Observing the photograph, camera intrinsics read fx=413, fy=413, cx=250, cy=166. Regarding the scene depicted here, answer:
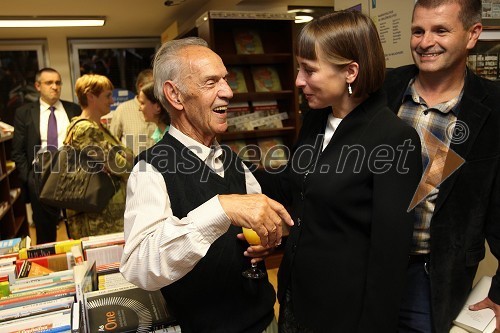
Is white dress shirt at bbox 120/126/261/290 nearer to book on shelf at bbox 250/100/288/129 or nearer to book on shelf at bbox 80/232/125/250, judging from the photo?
book on shelf at bbox 80/232/125/250

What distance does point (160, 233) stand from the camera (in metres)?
1.05

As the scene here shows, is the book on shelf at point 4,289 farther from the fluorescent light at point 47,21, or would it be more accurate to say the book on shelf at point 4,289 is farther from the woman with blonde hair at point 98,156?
the fluorescent light at point 47,21

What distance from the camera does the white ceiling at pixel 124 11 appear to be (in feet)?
16.6

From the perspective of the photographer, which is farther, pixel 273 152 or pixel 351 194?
pixel 273 152

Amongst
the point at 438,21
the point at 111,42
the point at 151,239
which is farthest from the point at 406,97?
the point at 111,42

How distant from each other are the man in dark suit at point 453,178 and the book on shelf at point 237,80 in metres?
3.03

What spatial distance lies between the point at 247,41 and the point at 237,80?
1.41 ft

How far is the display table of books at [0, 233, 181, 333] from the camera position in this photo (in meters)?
1.29

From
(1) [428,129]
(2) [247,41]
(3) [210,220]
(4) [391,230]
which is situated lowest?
(4) [391,230]

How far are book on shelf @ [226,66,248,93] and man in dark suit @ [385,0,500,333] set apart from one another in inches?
119

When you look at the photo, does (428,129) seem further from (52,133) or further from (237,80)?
(52,133)

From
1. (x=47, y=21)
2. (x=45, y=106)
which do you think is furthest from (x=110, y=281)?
(x=47, y=21)

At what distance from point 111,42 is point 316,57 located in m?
7.14

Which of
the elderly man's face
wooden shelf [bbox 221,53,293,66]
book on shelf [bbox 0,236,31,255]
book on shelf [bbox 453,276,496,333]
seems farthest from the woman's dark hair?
wooden shelf [bbox 221,53,293,66]
